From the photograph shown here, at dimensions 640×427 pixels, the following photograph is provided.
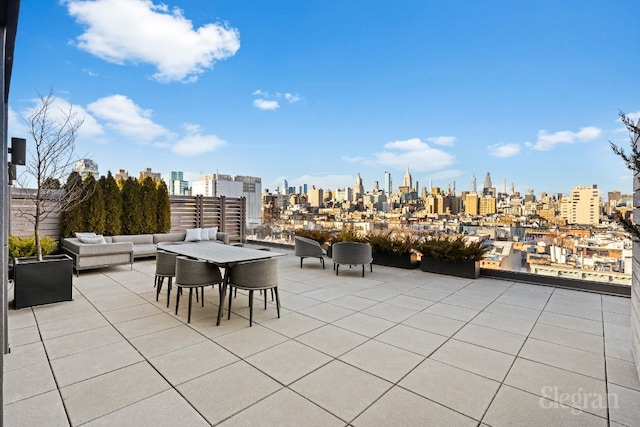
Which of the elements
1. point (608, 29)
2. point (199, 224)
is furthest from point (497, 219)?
point (199, 224)

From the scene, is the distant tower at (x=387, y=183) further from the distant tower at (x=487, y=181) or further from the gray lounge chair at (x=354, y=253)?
the gray lounge chair at (x=354, y=253)

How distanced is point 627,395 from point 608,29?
7142 mm

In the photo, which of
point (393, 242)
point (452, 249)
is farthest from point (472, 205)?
point (393, 242)

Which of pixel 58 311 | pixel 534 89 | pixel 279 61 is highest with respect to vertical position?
pixel 279 61

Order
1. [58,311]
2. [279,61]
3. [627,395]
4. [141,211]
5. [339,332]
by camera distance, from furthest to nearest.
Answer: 1. [279,61]
2. [141,211]
3. [58,311]
4. [339,332]
5. [627,395]

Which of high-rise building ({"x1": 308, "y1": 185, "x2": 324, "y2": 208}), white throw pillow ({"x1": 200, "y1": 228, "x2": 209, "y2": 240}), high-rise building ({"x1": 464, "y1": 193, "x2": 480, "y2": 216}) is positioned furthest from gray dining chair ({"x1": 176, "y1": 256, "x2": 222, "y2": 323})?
high-rise building ({"x1": 308, "y1": 185, "x2": 324, "y2": 208})

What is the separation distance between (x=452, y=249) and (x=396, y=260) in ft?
3.95

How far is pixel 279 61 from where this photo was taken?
9.97 m

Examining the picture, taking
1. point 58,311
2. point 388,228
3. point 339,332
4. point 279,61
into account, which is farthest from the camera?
point 279,61

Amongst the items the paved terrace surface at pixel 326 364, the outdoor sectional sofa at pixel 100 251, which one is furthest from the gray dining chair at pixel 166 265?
the outdoor sectional sofa at pixel 100 251

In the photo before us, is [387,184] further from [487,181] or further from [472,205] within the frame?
[472,205]

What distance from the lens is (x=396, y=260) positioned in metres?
6.80

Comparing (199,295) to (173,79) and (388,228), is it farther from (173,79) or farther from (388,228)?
(173,79)

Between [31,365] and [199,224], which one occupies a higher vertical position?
[199,224]
